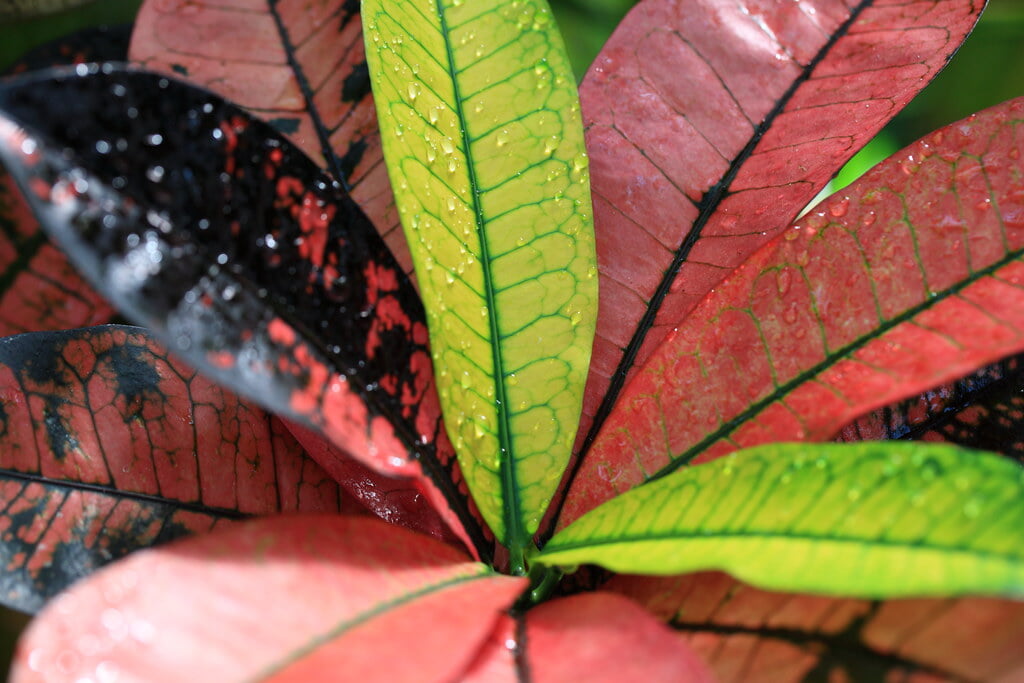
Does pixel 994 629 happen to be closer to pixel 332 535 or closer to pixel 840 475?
pixel 840 475

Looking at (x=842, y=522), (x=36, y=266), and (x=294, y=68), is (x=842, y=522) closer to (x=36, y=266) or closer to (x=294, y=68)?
(x=294, y=68)

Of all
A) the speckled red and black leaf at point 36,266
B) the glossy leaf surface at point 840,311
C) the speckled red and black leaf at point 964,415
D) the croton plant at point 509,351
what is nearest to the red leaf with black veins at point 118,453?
the croton plant at point 509,351

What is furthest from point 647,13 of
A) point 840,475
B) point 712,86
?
point 840,475

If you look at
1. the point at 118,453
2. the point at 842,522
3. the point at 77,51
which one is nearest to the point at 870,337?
the point at 842,522

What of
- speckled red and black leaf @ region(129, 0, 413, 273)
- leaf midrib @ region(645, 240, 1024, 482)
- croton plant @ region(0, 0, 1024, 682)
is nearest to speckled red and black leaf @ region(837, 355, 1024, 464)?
croton plant @ region(0, 0, 1024, 682)

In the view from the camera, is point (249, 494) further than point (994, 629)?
Yes
